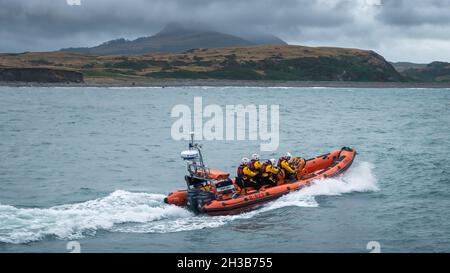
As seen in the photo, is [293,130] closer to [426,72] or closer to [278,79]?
[278,79]

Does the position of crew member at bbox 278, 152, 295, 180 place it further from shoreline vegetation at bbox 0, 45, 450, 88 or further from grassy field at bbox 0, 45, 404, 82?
grassy field at bbox 0, 45, 404, 82

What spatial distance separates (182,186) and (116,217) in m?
5.76

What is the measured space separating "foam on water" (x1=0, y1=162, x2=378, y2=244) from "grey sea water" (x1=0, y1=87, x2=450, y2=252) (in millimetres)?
28

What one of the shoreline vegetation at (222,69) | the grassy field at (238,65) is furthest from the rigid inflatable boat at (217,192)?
the grassy field at (238,65)

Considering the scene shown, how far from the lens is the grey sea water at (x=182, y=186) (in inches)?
579

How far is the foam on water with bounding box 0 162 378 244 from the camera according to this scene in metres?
15.1

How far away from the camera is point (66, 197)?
64.0 ft

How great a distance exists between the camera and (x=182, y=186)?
72.2 ft

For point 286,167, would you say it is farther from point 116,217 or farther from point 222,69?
point 222,69

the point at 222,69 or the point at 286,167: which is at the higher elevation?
the point at 222,69

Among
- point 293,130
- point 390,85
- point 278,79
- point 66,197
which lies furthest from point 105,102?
point 390,85

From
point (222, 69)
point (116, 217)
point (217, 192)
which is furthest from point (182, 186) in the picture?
point (222, 69)

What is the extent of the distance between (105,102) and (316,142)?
1475 inches

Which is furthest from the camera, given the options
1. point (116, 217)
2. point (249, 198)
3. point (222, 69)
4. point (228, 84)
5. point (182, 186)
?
point (222, 69)
